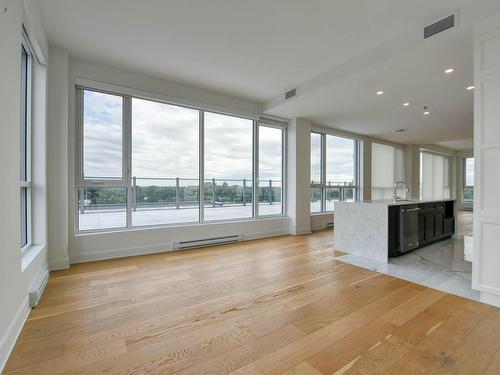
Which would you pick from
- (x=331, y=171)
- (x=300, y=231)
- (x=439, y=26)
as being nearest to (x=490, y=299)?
(x=439, y=26)

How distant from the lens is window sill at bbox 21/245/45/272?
2.20m

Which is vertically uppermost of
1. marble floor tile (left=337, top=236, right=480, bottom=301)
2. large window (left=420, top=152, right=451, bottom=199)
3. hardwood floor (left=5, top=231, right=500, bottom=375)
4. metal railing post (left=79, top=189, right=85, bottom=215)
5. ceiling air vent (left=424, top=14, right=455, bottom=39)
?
ceiling air vent (left=424, top=14, right=455, bottom=39)

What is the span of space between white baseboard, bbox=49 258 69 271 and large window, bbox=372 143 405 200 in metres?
7.75

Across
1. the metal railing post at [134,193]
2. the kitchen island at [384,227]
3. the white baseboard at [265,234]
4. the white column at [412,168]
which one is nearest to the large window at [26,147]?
the metal railing post at [134,193]

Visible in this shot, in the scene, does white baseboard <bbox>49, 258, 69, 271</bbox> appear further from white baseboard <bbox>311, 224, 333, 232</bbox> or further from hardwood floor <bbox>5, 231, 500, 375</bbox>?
white baseboard <bbox>311, 224, 333, 232</bbox>

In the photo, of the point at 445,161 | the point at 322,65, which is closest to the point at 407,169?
the point at 445,161

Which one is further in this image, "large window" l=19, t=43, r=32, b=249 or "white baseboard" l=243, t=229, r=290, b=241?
"white baseboard" l=243, t=229, r=290, b=241

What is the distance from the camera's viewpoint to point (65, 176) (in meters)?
3.25

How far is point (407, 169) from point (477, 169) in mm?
7129

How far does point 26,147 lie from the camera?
278 cm

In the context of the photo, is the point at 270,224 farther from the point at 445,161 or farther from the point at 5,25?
the point at 445,161

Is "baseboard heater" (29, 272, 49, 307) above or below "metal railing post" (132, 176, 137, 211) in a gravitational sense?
below

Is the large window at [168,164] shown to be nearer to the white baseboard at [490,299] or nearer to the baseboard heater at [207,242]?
the baseboard heater at [207,242]

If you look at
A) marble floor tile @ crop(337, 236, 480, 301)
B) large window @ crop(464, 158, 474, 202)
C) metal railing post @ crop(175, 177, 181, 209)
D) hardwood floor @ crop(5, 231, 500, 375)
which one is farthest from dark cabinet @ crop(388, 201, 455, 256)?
large window @ crop(464, 158, 474, 202)
